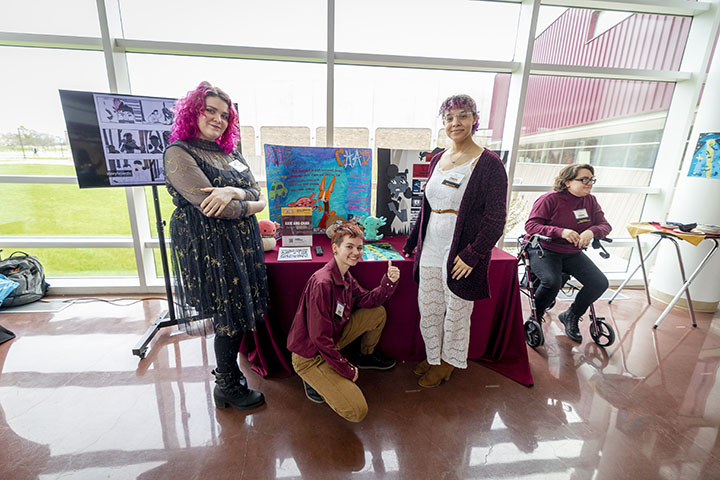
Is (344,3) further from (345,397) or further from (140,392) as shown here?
(140,392)

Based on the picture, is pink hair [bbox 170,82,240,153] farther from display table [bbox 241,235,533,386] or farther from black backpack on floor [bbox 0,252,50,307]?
black backpack on floor [bbox 0,252,50,307]

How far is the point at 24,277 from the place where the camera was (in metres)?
2.79

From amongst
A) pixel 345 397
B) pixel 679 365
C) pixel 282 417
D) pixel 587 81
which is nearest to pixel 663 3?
pixel 587 81

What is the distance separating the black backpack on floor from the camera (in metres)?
2.73

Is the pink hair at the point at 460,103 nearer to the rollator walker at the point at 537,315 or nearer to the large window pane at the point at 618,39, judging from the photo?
the rollator walker at the point at 537,315

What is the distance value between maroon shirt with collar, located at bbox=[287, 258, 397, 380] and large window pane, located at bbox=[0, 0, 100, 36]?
2.92 meters

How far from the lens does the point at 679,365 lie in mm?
2227

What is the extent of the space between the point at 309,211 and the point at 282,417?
49.6 inches

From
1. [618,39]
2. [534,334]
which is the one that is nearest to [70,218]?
[534,334]

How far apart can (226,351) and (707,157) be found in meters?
4.36

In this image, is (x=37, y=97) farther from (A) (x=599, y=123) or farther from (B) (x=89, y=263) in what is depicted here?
(A) (x=599, y=123)

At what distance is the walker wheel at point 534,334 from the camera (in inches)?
91.1

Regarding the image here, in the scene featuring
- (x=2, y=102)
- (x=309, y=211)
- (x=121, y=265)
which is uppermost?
(x=2, y=102)

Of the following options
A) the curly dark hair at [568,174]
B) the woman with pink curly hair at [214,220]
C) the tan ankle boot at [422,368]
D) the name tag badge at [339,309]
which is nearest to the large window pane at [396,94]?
the curly dark hair at [568,174]
